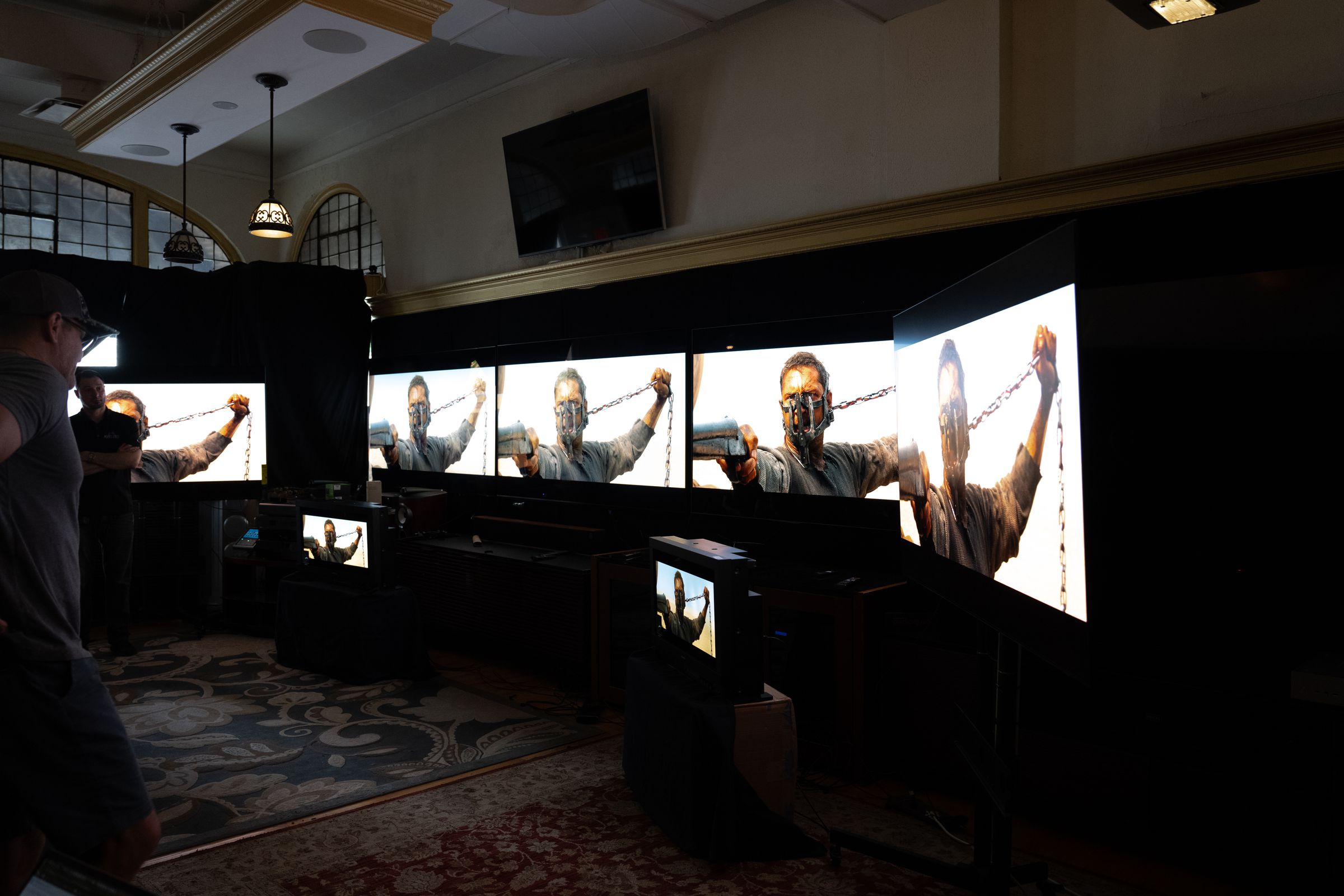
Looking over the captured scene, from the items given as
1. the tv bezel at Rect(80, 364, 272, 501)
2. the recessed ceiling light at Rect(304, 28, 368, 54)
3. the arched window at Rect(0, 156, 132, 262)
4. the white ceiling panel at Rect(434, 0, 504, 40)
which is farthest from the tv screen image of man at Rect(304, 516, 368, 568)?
the arched window at Rect(0, 156, 132, 262)

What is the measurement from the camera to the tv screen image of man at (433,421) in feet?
20.0

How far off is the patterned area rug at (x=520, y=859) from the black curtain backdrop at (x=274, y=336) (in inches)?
168

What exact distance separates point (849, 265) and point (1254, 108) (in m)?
1.64

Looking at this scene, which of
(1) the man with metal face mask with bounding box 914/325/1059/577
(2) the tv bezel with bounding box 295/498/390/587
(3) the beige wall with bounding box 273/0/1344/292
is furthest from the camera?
(2) the tv bezel with bounding box 295/498/390/587

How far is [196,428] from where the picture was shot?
6.51 metres

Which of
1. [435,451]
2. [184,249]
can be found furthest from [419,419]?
[184,249]

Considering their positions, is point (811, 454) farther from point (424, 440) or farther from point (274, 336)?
point (274, 336)

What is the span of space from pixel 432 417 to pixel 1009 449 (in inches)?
204

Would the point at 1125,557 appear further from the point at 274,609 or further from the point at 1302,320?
the point at 274,609

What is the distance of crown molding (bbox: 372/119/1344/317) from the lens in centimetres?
292

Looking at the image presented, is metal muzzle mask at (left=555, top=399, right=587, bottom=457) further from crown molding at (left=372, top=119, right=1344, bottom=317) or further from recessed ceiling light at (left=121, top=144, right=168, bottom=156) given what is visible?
recessed ceiling light at (left=121, top=144, right=168, bottom=156)

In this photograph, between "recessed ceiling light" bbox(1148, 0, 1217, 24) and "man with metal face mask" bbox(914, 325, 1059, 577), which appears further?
"recessed ceiling light" bbox(1148, 0, 1217, 24)

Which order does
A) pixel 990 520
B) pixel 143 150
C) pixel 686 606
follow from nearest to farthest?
pixel 990 520 → pixel 686 606 → pixel 143 150

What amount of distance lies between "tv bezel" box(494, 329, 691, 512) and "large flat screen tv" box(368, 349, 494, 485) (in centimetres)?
17
